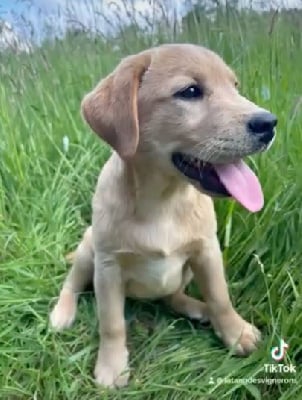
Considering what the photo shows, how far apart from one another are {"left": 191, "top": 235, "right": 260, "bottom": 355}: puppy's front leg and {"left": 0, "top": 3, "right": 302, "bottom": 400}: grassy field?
2.3 inches

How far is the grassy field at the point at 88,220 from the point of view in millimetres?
2785

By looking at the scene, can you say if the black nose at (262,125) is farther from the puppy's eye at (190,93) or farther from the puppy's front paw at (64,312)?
the puppy's front paw at (64,312)

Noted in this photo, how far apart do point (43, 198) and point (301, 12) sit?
4.43 feet

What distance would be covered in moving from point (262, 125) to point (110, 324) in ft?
2.91

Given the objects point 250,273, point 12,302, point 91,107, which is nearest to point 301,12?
point 250,273

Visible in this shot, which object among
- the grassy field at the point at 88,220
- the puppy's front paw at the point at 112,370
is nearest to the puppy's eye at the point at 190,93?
the grassy field at the point at 88,220

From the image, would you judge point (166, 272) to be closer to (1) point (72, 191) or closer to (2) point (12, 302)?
(2) point (12, 302)

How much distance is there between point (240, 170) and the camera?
2529 mm

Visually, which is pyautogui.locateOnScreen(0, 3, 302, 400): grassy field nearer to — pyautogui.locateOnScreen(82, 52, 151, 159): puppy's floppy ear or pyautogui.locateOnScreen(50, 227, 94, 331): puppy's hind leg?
pyautogui.locateOnScreen(50, 227, 94, 331): puppy's hind leg

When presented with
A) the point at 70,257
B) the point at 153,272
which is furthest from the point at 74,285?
the point at 153,272

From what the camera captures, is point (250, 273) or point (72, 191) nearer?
point (250, 273)

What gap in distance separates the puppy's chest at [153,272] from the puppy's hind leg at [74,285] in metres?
0.26

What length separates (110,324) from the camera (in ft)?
9.17

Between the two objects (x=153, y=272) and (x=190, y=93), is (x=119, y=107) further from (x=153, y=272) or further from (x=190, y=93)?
(x=153, y=272)
